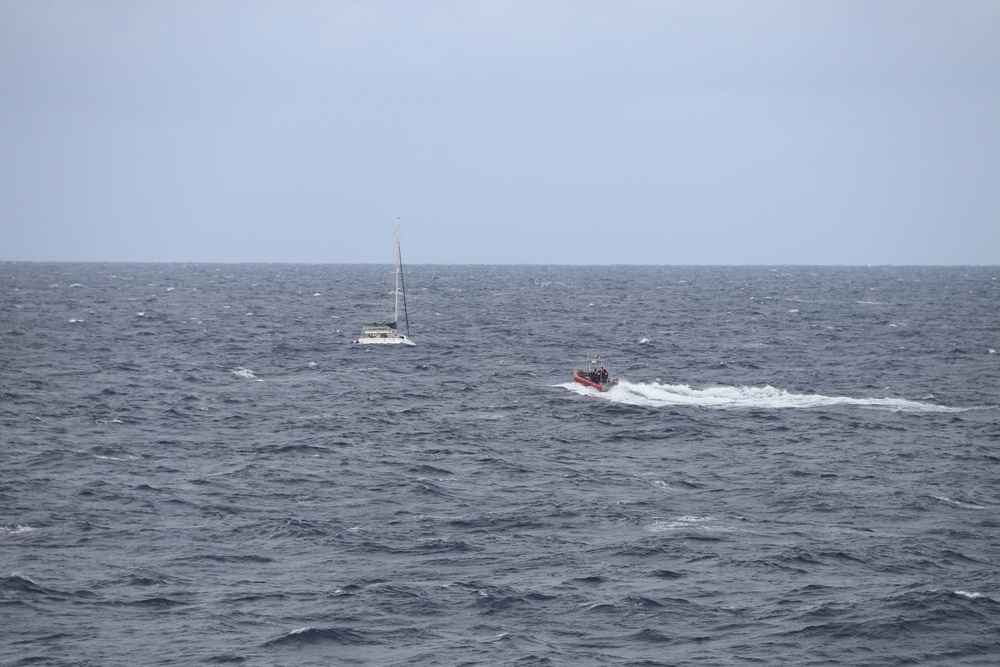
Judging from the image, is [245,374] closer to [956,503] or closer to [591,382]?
[591,382]

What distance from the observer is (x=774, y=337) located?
129750 millimetres

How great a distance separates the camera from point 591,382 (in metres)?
86.0

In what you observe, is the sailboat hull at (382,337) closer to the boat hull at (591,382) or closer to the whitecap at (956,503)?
the boat hull at (591,382)

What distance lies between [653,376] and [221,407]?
36.5 meters

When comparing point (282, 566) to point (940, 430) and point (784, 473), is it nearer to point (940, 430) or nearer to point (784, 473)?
point (784, 473)

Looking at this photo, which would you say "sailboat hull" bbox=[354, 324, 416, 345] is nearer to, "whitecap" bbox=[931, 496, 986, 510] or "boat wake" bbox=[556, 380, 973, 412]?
"boat wake" bbox=[556, 380, 973, 412]

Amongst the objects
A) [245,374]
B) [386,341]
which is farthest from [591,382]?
[386,341]

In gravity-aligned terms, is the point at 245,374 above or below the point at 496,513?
above

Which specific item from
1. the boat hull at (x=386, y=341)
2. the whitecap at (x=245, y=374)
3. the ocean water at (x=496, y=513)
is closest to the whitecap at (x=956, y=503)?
the ocean water at (x=496, y=513)

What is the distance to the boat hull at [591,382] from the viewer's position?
8488 cm

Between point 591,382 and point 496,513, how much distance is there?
3758cm

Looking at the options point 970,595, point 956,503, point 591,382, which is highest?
point 591,382

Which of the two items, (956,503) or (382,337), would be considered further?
(382,337)

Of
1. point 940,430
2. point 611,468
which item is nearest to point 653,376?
point 940,430
